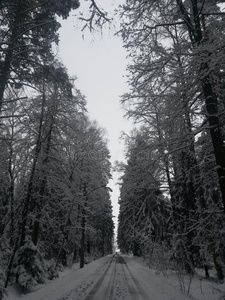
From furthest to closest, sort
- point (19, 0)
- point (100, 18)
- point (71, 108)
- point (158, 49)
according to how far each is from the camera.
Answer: point (71, 108) → point (19, 0) → point (158, 49) → point (100, 18)

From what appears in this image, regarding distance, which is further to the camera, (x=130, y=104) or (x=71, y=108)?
(x=71, y=108)

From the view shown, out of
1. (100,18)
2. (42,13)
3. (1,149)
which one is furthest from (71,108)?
(100,18)

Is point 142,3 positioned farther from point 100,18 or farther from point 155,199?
point 155,199

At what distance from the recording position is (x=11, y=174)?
11.8 metres

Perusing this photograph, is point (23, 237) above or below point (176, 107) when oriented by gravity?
below

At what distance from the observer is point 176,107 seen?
659cm

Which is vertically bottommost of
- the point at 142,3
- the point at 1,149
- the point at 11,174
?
the point at 11,174

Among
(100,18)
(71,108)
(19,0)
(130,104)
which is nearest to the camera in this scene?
(100,18)

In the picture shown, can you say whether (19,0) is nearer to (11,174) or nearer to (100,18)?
(100,18)

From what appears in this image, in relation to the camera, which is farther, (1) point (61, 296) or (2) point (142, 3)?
(1) point (61, 296)

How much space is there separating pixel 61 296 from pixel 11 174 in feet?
21.1

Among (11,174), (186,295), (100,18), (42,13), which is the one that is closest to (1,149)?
(11,174)

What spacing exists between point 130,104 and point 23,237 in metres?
8.31

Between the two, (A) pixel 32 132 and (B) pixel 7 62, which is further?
(A) pixel 32 132
